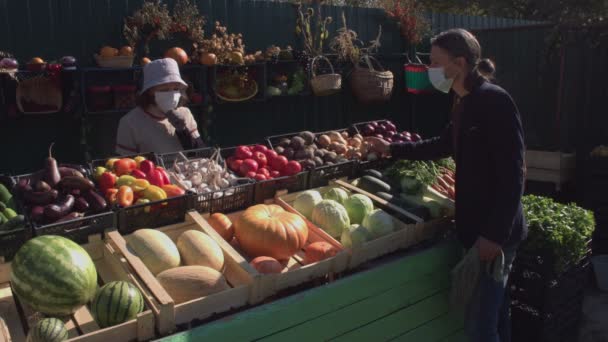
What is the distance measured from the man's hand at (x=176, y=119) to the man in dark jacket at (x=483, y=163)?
2107 mm

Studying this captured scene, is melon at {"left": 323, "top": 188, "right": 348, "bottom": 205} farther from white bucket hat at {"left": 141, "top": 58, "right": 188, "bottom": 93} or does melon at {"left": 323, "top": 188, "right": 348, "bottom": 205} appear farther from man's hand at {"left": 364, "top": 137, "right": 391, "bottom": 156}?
white bucket hat at {"left": 141, "top": 58, "right": 188, "bottom": 93}

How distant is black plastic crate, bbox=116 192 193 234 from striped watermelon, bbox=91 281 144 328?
572 mm

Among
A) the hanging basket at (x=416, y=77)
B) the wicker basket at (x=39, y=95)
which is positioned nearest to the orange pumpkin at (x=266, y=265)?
the wicker basket at (x=39, y=95)

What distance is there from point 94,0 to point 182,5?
975mm

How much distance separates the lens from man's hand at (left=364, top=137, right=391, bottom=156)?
3834 millimetres

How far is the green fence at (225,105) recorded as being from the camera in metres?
5.36

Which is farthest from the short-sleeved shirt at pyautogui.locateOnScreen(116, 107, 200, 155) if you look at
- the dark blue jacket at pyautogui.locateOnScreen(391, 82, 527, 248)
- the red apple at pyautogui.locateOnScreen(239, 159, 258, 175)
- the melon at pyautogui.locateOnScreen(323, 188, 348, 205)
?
the dark blue jacket at pyautogui.locateOnScreen(391, 82, 527, 248)

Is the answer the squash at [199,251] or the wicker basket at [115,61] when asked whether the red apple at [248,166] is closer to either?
the squash at [199,251]

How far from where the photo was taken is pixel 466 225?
2.97 meters

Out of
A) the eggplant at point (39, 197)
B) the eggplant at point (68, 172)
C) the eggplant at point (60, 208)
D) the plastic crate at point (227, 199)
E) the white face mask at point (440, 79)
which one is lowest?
the plastic crate at point (227, 199)

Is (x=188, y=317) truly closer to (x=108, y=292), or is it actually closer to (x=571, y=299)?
A: (x=108, y=292)

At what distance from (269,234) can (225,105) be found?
4.31 m

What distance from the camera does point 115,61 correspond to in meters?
5.55

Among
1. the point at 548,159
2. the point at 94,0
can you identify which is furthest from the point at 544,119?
the point at 94,0
